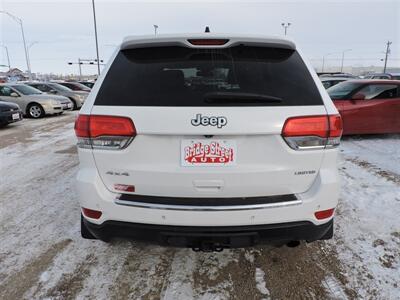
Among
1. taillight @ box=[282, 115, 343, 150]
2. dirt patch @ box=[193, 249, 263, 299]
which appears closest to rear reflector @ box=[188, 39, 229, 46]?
taillight @ box=[282, 115, 343, 150]

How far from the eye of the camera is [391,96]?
27.0ft

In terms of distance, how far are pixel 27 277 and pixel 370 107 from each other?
8.18 meters

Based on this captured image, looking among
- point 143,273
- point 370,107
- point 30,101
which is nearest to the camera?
point 143,273

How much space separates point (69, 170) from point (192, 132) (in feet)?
14.0

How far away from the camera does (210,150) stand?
6.79 feet

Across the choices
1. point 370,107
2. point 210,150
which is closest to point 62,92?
point 370,107

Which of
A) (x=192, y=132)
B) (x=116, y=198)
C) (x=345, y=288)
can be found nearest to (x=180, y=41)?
(x=192, y=132)

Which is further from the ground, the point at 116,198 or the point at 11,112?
the point at 116,198

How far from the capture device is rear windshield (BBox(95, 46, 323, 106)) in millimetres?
2104

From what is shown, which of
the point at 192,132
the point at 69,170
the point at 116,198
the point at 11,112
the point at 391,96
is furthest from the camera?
the point at 11,112

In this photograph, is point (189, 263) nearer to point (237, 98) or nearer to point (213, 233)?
point (213, 233)

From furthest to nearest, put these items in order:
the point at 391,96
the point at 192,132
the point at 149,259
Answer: the point at 391,96 → the point at 149,259 → the point at 192,132

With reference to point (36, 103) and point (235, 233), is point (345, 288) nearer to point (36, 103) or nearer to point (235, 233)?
point (235, 233)

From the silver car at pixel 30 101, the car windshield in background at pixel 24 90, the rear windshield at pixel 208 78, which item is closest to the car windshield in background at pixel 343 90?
the rear windshield at pixel 208 78
